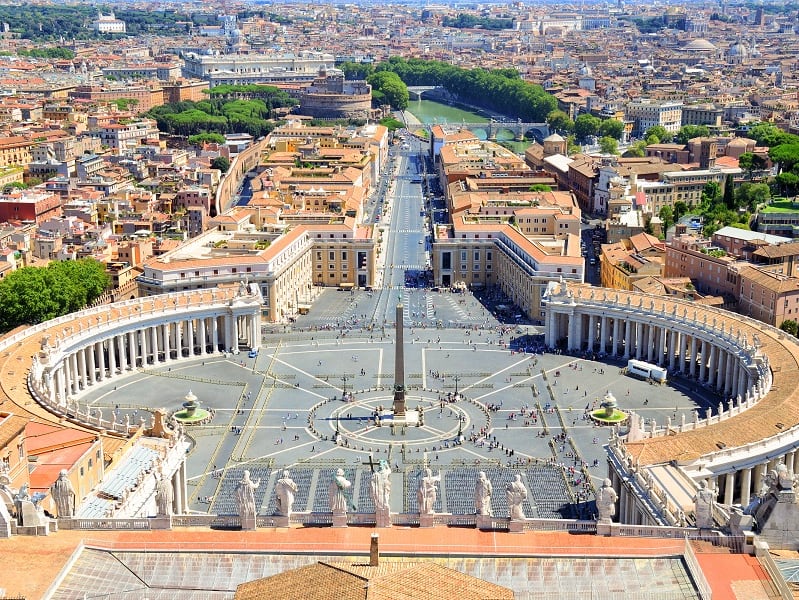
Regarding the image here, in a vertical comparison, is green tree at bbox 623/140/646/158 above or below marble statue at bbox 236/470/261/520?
below

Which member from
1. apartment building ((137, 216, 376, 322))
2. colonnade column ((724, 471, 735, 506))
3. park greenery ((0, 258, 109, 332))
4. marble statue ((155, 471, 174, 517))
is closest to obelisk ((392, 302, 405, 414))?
colonnade column ((724, 471, 735, 506))

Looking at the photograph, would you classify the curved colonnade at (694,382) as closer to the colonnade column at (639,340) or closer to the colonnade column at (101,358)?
the colonnade column at (639,340)

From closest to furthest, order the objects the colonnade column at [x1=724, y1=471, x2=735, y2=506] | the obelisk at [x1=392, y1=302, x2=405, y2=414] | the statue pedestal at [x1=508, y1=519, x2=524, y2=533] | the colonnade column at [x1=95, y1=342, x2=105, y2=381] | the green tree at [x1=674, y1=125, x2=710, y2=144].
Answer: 1. the statue pedestal at [x1=508, y1=519, x2=524, y2=533]
2. the colonnade column at [x1=724, y1=471, x2=735, y2=506]
3. the obelisk at [x1=392, y1=302, x2=405, y2=414]
4. the colonnade column at [x1=95, y1=342, x2=105, y2=381]
5. the green tree at [x1=674, y1=125, x2=710, y2=144]

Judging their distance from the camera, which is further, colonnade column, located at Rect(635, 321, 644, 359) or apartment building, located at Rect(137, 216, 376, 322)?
apartment building, located at Rect(137, 216, 376, 322)

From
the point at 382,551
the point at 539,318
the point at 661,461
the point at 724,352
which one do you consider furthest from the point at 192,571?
the point at 539,318

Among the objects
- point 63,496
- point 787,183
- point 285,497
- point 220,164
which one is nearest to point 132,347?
point 63,496

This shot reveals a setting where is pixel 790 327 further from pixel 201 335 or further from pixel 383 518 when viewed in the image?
pixel 383 518

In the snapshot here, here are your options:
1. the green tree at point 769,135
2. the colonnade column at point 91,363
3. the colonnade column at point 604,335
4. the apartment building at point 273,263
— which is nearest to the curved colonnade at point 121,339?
the colonnade column at point 91,363

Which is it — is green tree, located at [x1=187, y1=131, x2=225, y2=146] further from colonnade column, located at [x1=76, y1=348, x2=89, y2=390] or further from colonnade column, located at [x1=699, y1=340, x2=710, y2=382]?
colonnade column, located at [x1=699, y1=340, x2=710, y2=382]
